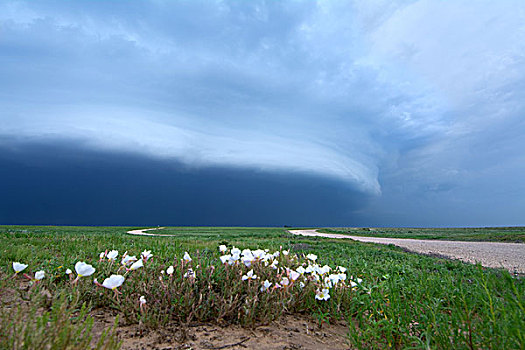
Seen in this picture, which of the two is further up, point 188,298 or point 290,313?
point 188,298

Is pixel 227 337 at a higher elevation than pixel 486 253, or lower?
lower

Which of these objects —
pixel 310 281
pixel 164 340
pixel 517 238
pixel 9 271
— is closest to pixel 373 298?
pixel 310 281

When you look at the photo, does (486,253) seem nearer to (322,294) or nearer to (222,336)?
(322,294)

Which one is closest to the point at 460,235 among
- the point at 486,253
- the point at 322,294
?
the point at 486,253

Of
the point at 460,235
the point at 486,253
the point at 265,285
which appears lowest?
the point at 486,253

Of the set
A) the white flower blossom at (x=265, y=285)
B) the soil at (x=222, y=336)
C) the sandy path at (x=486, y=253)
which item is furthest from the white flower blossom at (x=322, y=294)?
the sandy path at (x=486, y=253)

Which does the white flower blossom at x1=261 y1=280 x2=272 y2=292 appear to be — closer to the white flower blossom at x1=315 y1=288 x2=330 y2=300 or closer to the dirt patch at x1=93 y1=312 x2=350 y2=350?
the dirt patch at x1=93 y1=312 x2=350 y2=350

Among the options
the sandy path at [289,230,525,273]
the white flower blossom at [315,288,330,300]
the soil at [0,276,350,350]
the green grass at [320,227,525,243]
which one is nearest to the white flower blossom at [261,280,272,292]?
the soil at [0,276,350,350]

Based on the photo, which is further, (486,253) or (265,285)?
(486,253)

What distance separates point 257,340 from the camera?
8.85 ft

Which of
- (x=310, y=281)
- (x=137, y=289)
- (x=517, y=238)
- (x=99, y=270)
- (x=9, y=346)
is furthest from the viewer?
(x=517, y=238)

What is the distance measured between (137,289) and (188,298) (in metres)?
0.73

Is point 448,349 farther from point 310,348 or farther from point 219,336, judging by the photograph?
point 219,336

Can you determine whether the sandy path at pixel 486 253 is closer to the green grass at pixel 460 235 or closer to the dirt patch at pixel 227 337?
the dirt patch at pixel 227 337
